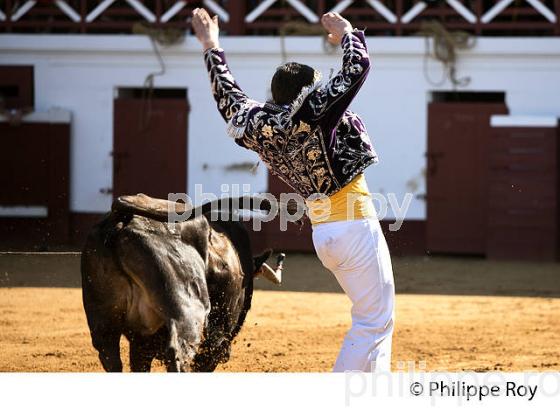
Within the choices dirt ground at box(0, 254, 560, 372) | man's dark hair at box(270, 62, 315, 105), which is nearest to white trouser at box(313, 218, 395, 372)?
man's dark hair at box(270, 62, 315, 105)

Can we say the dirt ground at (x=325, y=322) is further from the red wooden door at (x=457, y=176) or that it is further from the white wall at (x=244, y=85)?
the white wall at (x=244, y=85)

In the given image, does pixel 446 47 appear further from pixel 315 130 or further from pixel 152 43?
pixel 315 130

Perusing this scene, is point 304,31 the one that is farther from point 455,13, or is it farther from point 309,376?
point 309,376

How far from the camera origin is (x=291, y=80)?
13.2 feet

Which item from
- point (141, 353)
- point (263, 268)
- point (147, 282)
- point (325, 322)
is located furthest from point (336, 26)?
point (325, 322)

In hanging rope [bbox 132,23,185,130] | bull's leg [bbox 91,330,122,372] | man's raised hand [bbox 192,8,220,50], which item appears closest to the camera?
man's raised hand [bbox 192,8,220,50]

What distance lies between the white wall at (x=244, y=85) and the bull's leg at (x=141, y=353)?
26.7 feet

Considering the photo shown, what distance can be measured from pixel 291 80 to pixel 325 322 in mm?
4515

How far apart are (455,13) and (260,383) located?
10818mm

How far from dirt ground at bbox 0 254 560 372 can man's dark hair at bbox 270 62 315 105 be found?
7.68 ft

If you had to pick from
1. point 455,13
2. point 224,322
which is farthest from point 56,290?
point 455,13

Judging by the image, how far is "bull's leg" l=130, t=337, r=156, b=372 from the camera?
16.3 ft

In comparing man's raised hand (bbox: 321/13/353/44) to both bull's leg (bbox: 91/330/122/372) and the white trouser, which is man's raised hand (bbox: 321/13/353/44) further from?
bull's leg (bbox: 91/330/122/372)

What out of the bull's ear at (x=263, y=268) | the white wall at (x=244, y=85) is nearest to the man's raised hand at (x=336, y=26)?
the bull's ear at (x=263, y=268)
